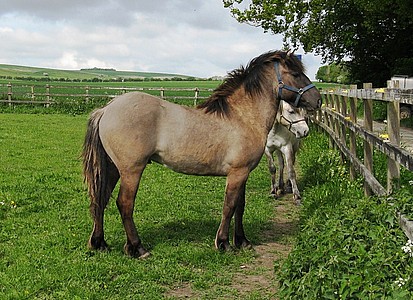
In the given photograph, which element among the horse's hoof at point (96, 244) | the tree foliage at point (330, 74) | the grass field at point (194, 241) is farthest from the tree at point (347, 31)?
the tree foliage at point (330, 74)

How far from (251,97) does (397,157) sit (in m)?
2.10

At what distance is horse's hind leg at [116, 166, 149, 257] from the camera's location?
5.48 meters

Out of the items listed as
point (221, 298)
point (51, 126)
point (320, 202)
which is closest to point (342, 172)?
point (320, 202)

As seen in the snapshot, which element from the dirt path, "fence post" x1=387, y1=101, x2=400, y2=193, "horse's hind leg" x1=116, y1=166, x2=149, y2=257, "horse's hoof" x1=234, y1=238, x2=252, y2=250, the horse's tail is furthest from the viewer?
"horse's hoof" x1=234, y1=238, x2=252, y2=250

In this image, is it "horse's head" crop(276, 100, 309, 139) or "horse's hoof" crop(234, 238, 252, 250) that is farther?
"horse's head" crop(276, 100, 309, 139)

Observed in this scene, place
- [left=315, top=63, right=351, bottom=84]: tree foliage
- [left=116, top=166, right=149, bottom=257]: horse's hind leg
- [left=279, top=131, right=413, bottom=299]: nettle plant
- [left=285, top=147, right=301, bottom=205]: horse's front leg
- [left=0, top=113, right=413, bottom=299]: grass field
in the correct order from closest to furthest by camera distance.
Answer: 1. [left=279, top=131, right=413, bottom=299]: nettle plant
2. [left=0, top=113, right=413, bottom=299]: grass field
3. [left=116, top=166, right=149, bottom=257]: horse's hind leg
4. [left=285, top=147, right=301, bottom=205]: horse's front leg
5. [left=315, top=63, right=351, bottom=84]: tree foliage

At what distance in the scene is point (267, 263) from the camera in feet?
18.5

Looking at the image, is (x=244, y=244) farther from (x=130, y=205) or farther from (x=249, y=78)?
(x=249, y=78)

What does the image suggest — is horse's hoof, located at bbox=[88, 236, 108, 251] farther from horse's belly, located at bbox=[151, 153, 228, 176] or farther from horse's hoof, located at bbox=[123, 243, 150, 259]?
horse's belly, located at bbox=[151, 153, 228, 176]

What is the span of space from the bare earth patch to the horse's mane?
1.65m

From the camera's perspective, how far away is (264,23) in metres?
25.3

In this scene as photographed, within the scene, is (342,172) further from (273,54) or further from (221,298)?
(221,298)

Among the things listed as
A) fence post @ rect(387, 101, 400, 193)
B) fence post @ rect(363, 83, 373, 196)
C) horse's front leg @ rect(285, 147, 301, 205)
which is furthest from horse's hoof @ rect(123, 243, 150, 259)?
horse's front leg @ rect(285, 147, 301, 205)

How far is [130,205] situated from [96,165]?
0.57 metres
